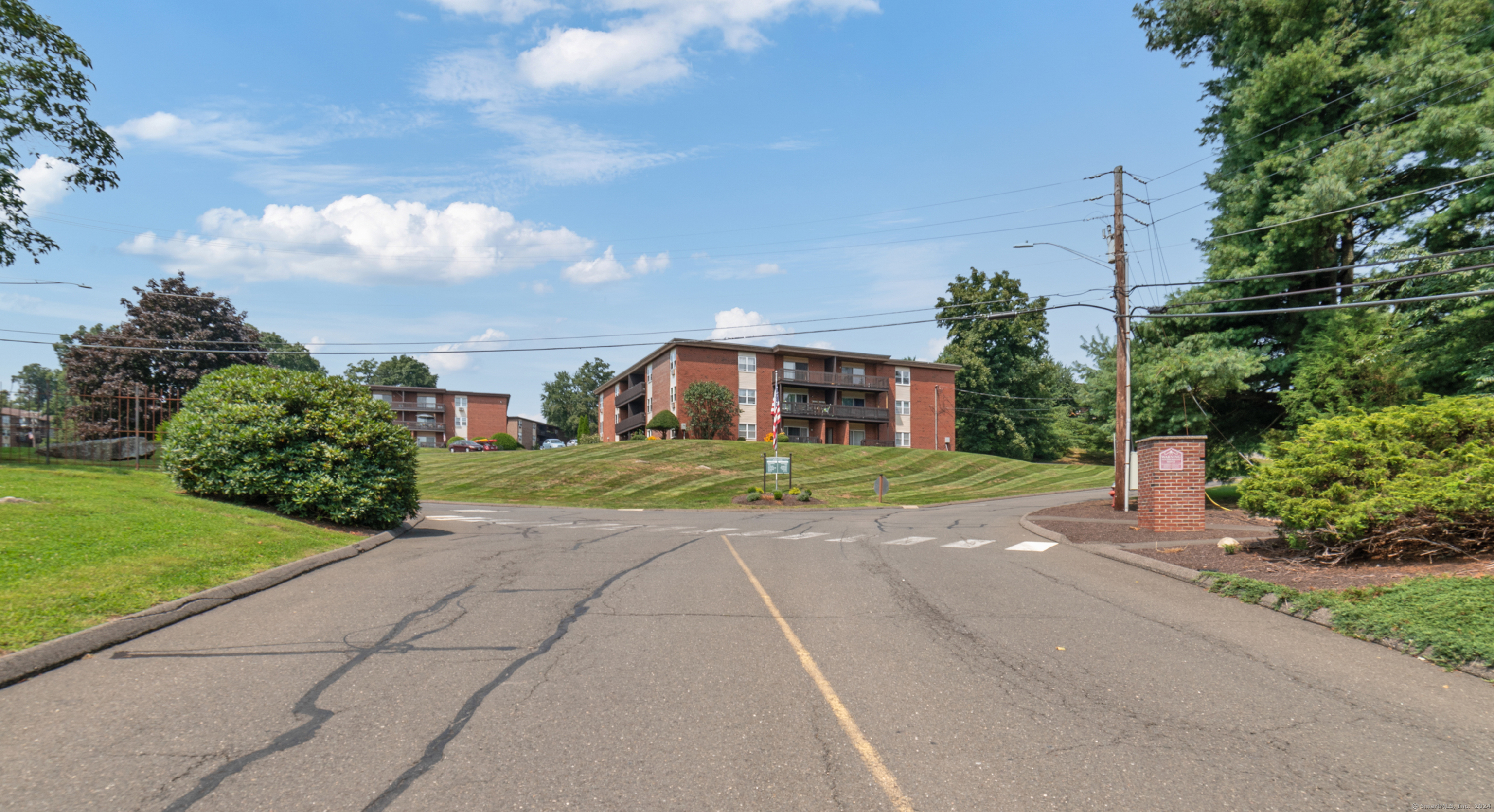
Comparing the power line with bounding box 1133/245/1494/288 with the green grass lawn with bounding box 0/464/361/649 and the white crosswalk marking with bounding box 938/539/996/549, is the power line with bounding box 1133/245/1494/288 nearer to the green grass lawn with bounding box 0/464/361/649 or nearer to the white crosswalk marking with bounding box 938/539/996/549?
the white crosswalk marking with bounding box 938/539/996/549

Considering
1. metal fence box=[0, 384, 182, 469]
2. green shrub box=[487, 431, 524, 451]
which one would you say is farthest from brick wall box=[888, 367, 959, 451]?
metal fence box=[0, 384, 182, 469]

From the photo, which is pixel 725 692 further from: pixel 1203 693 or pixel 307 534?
pixel 307 534

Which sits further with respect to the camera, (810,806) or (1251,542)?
(1251,542)

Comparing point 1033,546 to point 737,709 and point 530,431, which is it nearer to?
point 737,709

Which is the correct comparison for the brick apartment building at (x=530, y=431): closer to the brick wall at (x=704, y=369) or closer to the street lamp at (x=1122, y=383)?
the brick wall at (x=704, y=369)

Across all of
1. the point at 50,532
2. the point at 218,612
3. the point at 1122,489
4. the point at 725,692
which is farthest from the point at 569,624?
the point at 1122,489

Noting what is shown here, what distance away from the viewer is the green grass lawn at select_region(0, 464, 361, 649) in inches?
261

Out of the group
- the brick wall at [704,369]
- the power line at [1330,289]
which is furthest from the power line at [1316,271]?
the brick wall at [704,369]

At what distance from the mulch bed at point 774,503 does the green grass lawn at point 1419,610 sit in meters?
23.7

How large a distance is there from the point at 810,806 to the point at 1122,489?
2237 centimetres

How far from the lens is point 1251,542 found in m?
12.8

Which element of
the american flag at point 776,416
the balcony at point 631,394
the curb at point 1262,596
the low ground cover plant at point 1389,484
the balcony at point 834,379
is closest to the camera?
the curb at point 1262,596

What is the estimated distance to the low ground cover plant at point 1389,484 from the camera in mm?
9469

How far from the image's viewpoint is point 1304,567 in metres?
10.3
